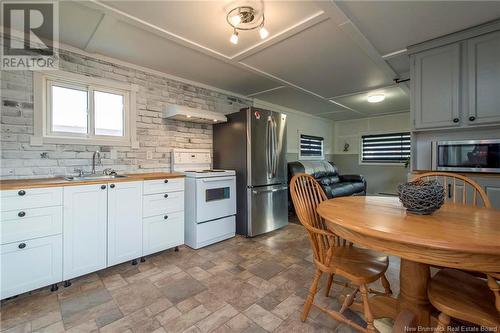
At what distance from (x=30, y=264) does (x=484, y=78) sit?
4.45m

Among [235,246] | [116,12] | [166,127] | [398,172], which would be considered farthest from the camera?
[398,172]

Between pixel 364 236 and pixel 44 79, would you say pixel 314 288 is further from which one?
pixel 44 79

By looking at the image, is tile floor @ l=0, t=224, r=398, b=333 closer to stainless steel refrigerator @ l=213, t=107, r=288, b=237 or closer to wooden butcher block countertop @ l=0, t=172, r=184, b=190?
stainless steel refrigerator @ l=213, t=107, r=288, b=237

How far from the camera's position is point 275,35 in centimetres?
224

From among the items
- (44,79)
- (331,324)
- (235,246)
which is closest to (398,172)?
(235,246)

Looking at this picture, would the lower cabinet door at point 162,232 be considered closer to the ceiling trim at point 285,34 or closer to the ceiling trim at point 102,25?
the ceiling trim at point 102,25

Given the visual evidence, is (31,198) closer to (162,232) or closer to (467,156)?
(162,232)

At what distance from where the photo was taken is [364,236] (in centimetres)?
105

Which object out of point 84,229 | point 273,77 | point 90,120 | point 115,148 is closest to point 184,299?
point 84,229

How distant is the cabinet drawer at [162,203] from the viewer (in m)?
2.52

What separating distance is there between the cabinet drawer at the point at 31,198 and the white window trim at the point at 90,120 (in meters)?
0.71

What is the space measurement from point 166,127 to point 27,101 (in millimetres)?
1447

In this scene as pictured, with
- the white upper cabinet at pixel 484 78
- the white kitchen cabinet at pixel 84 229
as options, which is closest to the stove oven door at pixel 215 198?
the white kitchen cabinet at pixel 84 229

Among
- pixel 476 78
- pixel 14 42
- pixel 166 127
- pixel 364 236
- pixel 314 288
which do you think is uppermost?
pixel 14 42
